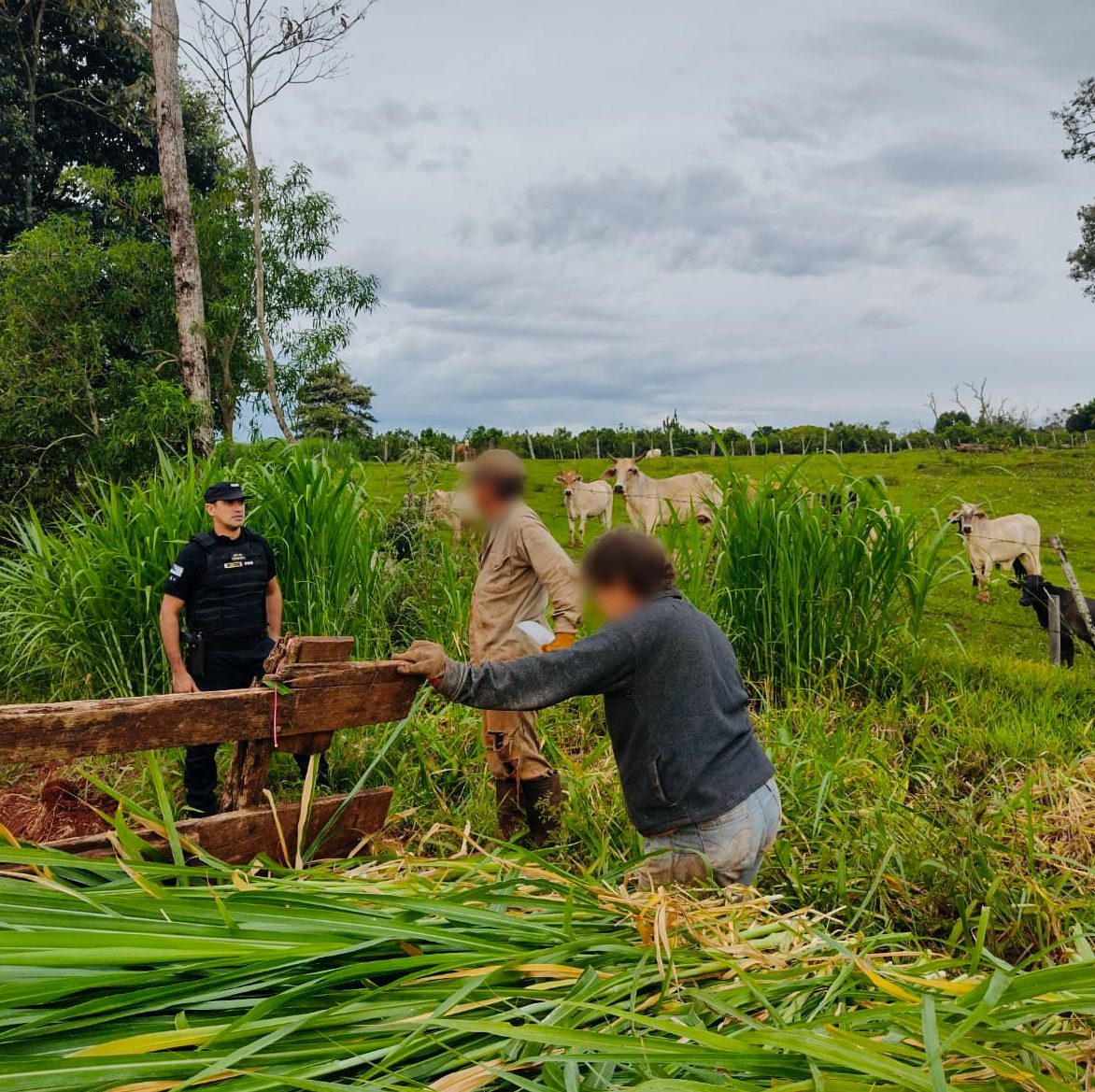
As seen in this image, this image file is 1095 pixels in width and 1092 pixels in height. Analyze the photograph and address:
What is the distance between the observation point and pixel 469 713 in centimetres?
536

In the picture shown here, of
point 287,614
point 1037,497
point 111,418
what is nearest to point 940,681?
point 287,614

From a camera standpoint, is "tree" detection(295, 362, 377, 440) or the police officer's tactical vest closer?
the police officer's tactical vest

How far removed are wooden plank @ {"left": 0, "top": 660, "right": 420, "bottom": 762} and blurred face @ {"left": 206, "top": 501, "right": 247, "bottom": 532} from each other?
2960mm

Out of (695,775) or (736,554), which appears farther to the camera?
(736,554)

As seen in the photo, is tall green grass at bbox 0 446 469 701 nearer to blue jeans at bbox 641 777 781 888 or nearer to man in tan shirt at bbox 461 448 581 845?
man in tan shirt at bbox 461 448 581 845

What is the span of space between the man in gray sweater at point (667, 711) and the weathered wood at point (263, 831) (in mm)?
493

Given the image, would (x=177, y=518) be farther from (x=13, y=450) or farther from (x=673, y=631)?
(x=13, y=450)

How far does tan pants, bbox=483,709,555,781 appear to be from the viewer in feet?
13.2

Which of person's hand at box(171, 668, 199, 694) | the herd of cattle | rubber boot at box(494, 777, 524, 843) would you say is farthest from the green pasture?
the herd of cattle

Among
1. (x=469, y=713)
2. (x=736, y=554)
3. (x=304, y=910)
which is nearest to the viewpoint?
(x=304, y=910)

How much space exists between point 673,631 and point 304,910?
1166 millimetres

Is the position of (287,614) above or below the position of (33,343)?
below

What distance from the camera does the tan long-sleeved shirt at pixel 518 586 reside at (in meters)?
3.88

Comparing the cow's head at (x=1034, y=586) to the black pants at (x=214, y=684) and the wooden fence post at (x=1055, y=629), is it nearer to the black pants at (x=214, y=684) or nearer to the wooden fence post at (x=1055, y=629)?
the wooden fence post at (x=1055, y=629)
